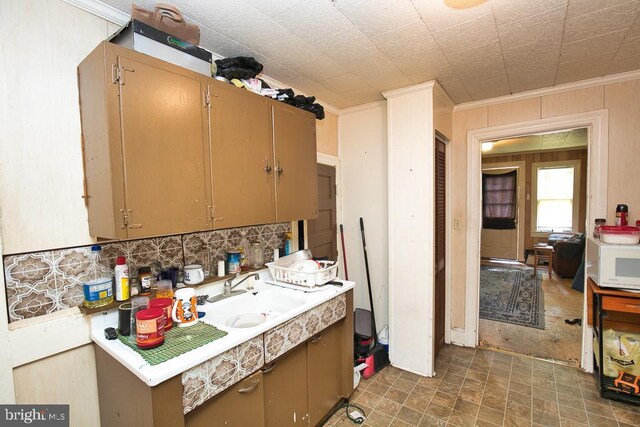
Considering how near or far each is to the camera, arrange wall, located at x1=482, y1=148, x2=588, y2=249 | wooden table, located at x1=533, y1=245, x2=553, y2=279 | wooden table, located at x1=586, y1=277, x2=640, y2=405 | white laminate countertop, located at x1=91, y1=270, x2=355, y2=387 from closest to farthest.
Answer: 1. white laminate countertop, located at x1=91, y1=270, x2=355, y2=387
2. wooden table, located at x1=586, y1=277, x2=640, y2=405
3. wooden table, located at x1=533, y1=245, x2=553, y2=279
4. wall, located at x1=482, y1=148, x2=588, y2=249

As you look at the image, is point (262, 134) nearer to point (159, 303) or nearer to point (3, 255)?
point (159, 303)

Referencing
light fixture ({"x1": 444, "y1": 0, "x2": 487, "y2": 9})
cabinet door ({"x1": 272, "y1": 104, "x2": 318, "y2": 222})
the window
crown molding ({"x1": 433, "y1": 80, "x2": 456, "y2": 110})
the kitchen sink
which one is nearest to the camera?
light fixture ({"x1": 444, "y1": 0, "x2": 487, "y2": 9})

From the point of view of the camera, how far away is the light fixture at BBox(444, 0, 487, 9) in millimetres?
1434

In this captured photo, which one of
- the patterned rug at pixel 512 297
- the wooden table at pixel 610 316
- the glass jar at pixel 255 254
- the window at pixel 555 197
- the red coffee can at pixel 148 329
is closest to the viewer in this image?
the red coffee can at pixel 148 329

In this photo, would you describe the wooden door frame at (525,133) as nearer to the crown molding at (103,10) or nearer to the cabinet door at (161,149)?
the cabinet door at (161,149)

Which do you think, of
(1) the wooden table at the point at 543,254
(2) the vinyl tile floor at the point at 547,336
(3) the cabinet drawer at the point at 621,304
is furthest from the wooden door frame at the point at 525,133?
(1) the wooden table at the point at 543,254

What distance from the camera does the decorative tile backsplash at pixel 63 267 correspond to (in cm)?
125

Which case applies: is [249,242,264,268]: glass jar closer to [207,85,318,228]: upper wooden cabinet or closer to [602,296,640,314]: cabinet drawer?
[207,85,318,228]: upper wooden cabinet

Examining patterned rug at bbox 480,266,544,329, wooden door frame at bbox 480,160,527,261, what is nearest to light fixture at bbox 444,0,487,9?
patterned rug at bbox 480,266,544,329

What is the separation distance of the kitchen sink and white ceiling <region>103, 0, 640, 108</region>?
5.20ft

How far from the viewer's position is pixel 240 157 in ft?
5.59

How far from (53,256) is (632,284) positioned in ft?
11.3

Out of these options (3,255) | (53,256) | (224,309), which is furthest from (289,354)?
(3,255)

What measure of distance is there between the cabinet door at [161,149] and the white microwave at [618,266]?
2.68 metres
